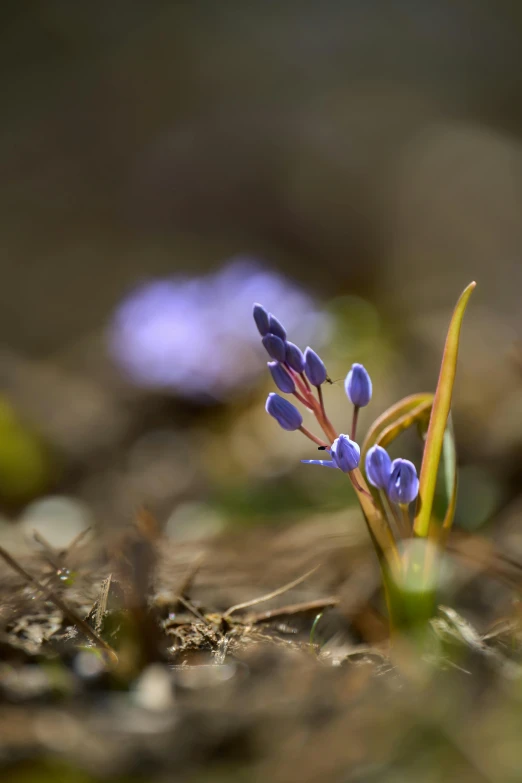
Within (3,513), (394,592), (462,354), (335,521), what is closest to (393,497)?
(394,592)

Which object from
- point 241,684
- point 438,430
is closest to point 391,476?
point 438,430

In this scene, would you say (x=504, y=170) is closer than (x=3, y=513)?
No

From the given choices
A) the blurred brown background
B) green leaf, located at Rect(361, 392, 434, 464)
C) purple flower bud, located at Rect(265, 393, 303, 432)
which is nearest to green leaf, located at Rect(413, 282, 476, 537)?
green leaf, located at Rect(361, 392, 434, 464)

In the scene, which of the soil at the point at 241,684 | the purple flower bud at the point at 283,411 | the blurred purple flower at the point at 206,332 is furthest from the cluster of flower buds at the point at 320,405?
the blurred purple flower at the point at 206,332

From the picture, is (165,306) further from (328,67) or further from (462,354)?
(328,67)

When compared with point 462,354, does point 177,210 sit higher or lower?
higher

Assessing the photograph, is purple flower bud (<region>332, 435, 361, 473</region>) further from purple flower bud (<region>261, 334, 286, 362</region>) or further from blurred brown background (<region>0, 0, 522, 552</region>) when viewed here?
blurred brown background (<region>0, 0, 522, 552</region>)

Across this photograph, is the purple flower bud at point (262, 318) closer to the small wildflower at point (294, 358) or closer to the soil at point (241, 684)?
the small wildflower at point (294, 358)
